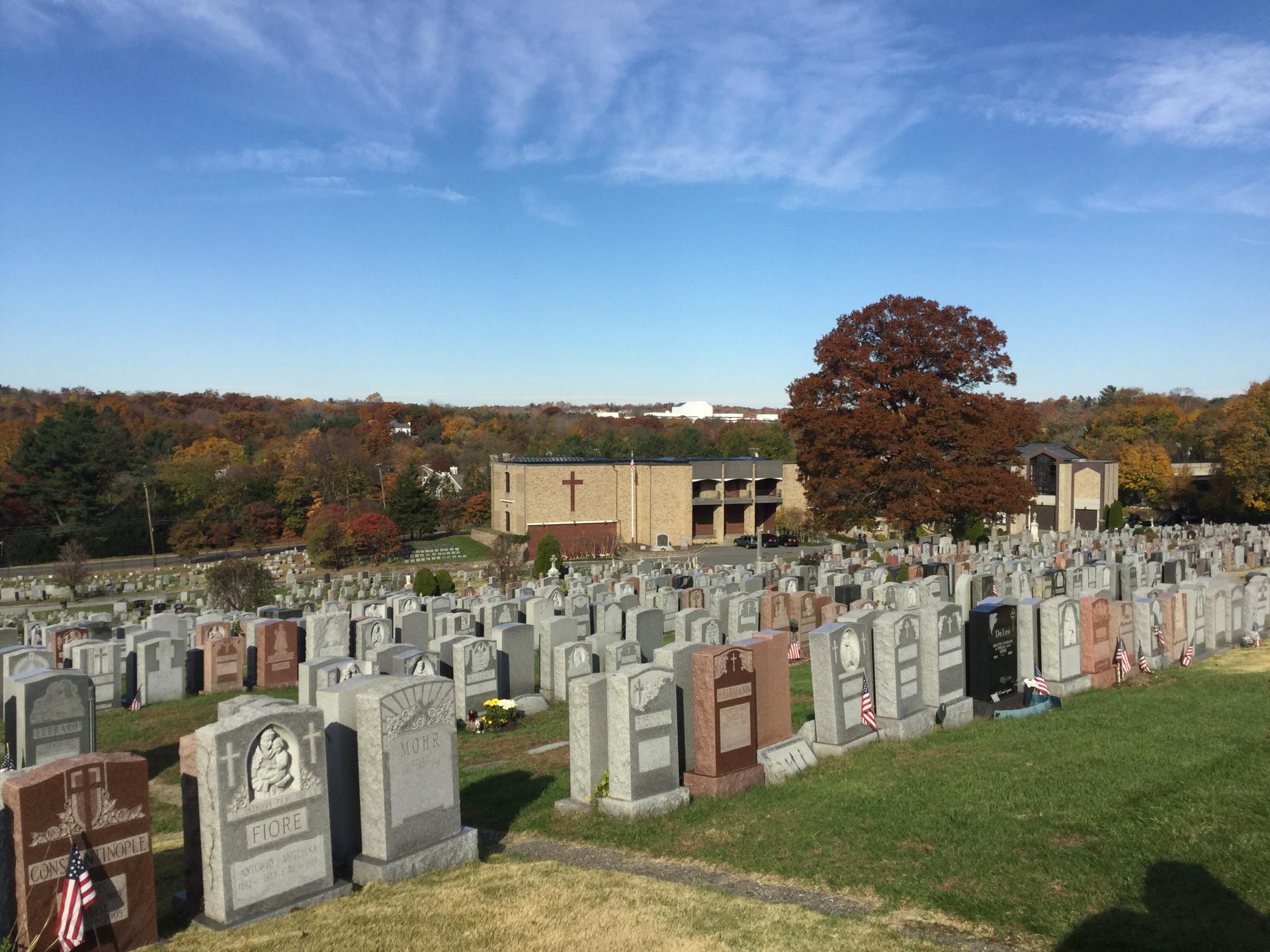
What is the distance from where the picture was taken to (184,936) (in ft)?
21.6

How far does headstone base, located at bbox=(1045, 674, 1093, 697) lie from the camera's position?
43.9 feet

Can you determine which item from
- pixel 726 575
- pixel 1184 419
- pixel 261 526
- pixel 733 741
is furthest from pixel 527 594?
pixel 1184 419

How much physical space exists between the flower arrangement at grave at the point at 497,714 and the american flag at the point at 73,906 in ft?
27.5

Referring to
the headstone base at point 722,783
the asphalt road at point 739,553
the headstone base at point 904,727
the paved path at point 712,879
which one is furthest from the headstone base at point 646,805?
the asphalt road at point 739,553

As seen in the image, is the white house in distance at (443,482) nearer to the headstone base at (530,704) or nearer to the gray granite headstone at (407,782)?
the headstone base at (530,704)

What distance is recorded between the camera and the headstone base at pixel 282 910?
22.1ft

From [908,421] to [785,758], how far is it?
26.7 m

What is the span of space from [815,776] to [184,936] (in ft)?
20.1

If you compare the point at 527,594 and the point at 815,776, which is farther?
the point at 527,594

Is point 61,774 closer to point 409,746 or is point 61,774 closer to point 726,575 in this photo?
point 409,746

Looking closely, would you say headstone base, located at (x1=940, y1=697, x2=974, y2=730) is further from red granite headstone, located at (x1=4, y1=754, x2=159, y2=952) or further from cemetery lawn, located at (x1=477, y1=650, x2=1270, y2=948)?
red granite headstone, located at (x1=4, y1=754, x2=159, y2=952)

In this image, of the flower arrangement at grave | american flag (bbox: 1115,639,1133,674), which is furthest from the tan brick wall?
american flag (bbox: 1115,639,1133,674)

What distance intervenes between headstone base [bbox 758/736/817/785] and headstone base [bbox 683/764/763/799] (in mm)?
186

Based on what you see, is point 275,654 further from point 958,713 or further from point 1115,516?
point 1115,516
